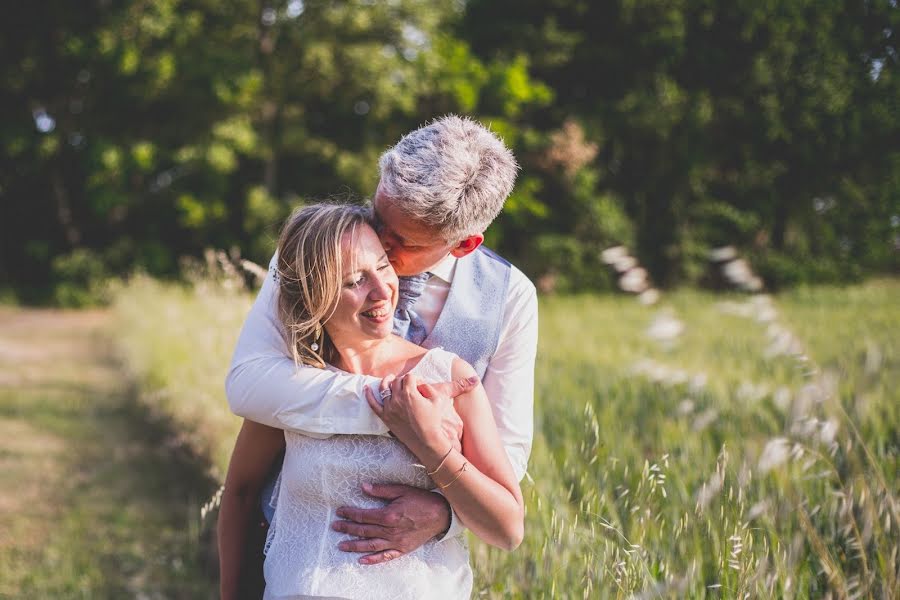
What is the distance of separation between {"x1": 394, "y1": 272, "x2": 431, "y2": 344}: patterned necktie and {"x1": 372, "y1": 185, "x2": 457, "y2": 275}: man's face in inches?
1.7

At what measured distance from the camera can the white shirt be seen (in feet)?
5.55

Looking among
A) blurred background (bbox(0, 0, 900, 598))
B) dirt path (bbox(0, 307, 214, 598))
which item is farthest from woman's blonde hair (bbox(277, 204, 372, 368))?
blurred background (bbox(0, 0, 900, 598))

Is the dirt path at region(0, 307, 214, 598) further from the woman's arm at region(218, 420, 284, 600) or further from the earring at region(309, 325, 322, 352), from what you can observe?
the earring at region(309, 325, 322, 352)

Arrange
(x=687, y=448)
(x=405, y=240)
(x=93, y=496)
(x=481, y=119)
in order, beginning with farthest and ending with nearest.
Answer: (x=481, y=119)
(x=93, y=496)
(x=687, y=448)
(x=405, y=240)

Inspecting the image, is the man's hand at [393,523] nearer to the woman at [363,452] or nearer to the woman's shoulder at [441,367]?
the woman at [363,452]

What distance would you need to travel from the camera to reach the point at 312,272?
173 centimetres

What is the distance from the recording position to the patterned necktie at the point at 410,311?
1.99m

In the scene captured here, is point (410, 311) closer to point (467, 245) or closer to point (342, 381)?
point (467, 245)

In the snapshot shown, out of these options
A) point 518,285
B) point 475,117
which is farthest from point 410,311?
point 475,117

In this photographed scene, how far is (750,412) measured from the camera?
4.09 m

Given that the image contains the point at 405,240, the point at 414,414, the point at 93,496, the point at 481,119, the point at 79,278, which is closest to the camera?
the point at 414,414

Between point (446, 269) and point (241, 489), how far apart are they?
812 millimetres

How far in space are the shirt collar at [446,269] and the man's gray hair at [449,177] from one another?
21cm

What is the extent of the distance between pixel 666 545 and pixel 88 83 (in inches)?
671
